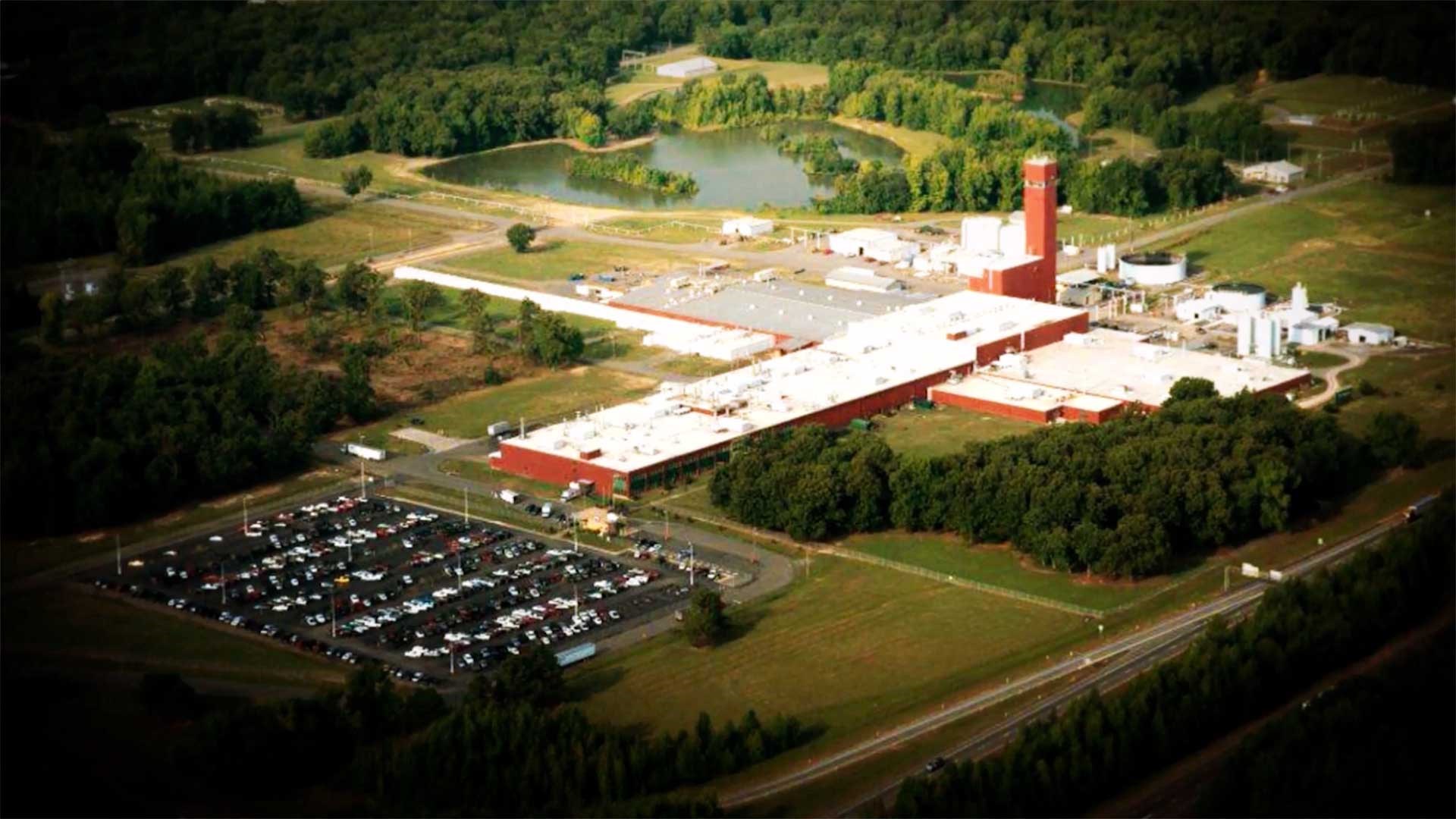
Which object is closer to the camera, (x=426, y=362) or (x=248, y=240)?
(x=426, y=362)

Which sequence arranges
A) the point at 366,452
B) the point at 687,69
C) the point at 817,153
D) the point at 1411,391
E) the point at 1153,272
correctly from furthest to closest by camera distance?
the point at 687,69
the point at 817,153
the point at 1153,272
the point at 1411,391
the point at 366,452

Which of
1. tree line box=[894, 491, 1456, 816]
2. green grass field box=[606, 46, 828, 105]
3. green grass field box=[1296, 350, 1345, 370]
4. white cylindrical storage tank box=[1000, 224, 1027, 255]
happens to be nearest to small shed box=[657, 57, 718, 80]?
green grass field box=[606, 46, 828, 105]

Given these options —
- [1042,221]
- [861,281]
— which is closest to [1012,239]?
[1042,221]

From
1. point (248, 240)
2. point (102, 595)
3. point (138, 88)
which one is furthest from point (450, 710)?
point (138, 88)

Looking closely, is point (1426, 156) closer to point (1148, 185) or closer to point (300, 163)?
point (1148, 185)

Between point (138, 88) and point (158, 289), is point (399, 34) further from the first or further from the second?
point (158, 289)

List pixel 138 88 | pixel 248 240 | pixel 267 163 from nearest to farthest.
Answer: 1. pixel 248 240
2. pixel 267 163
3. pixel 138 88

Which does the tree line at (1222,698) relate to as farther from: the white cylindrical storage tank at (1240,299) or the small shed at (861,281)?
the small shed at (861,281)
